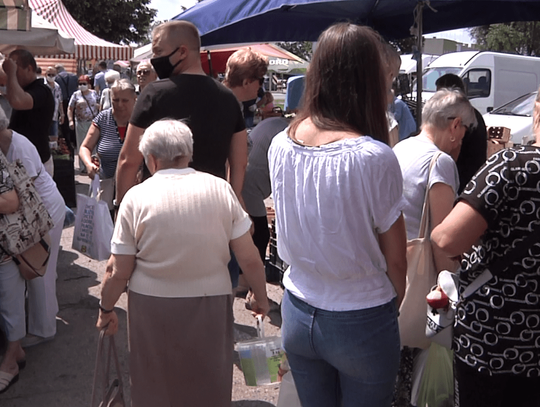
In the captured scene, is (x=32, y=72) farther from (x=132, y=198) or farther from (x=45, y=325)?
(x=132, y=198)

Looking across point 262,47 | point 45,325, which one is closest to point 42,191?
point 45,325

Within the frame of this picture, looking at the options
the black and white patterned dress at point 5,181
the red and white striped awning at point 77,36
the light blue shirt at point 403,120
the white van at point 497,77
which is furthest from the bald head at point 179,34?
the white van at point 497,77

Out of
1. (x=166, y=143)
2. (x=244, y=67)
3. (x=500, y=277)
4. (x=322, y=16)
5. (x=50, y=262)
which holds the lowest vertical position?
(x=50, y=262)

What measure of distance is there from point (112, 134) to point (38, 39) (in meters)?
1.61

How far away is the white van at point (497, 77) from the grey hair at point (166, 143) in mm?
14544

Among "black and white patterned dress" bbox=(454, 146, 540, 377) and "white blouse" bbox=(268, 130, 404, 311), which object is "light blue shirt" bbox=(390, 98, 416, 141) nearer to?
"black and white patterned dress" bbox=(454, 146, 540, 377)

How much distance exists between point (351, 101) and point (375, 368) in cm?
82

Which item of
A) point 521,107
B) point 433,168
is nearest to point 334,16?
point 433,168

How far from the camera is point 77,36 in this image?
16.5m

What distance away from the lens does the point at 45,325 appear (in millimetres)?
4527

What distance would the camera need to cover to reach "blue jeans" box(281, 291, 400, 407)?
6.61 feet

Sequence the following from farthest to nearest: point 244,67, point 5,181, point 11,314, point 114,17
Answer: point 114,17
point 244,67
point 11,314
point 5,181

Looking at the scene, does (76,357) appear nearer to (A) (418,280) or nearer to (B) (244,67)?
(B) (244,67)

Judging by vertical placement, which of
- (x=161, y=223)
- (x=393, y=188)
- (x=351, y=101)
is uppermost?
(x=351, y=101)
